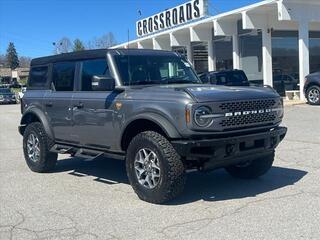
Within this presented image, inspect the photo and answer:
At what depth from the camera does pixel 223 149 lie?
20.1 feet

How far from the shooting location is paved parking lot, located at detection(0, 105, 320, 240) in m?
5.32

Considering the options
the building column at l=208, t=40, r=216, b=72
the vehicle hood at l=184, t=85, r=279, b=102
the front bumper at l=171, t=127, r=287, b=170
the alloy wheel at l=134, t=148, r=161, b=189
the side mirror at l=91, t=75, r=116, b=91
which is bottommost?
the alloy wheel at l=134, t=148, r=161, b=189

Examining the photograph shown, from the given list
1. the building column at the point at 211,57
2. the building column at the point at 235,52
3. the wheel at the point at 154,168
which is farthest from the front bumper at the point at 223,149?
the building column at the point at 211,57

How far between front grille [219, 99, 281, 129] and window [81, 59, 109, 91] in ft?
6.67

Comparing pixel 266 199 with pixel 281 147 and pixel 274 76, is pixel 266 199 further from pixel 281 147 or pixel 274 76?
pixel 274 76

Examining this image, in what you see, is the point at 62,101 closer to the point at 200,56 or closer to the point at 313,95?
the point at 313,95

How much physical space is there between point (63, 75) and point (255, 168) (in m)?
3.41

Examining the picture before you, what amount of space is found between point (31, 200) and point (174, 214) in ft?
6.94

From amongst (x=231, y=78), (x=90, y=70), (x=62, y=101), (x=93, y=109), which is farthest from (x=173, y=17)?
(x=93, y=109)

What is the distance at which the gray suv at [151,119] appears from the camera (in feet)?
20.1

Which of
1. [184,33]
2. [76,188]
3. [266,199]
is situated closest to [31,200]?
[76,188]

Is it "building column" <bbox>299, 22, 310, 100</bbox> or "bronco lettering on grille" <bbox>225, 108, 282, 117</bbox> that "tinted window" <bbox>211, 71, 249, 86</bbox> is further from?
"bronco lettering on grille" <bbox>225, 108, 282, 117</bbox>

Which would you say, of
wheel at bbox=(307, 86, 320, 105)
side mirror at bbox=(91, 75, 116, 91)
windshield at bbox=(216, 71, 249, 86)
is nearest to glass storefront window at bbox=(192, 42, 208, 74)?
wheel at bbox=(307, 86, 320, 105)

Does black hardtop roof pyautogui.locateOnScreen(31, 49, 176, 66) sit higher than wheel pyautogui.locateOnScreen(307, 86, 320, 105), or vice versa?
black hardtop roof pyautogui.locateOnScreen(31, 49, 176, 66)
